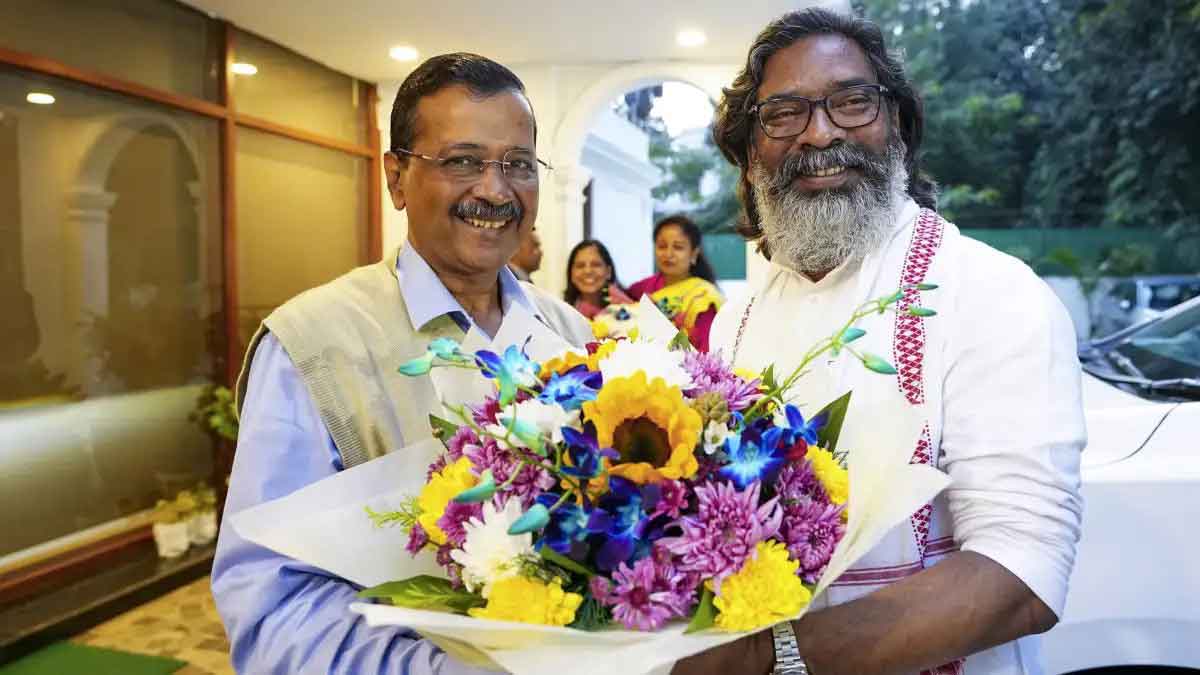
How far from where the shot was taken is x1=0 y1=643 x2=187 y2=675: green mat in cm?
397

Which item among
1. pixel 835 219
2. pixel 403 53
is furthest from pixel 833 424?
pixel 403 53

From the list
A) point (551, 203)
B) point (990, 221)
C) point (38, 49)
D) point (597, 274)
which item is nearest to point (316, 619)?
point (38, 49)

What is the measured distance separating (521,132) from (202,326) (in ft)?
15.5

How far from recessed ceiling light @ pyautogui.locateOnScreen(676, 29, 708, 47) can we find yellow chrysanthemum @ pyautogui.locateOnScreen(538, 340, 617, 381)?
5739mm

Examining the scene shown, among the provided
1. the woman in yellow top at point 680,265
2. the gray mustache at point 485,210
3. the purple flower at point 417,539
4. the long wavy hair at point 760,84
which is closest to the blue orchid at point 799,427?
the purple flower at point 417,539

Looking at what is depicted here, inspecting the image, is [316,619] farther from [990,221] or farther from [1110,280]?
[990,221]

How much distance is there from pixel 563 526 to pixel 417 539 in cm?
22

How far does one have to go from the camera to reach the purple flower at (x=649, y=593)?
931 millimetres

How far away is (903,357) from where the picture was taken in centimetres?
146

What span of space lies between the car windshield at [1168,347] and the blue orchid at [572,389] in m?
2.48

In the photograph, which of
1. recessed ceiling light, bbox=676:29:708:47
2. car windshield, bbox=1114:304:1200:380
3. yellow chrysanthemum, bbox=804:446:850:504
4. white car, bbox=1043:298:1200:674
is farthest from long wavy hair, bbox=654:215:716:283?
yellow chrysanthemum, bbox=804:446:850:504

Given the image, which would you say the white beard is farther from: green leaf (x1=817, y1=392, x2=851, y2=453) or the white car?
the white car

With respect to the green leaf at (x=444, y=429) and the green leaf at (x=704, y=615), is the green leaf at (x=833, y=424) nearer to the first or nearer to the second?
the green leaf at (x=704, y=615)

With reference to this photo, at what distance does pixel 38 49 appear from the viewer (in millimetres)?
4387
